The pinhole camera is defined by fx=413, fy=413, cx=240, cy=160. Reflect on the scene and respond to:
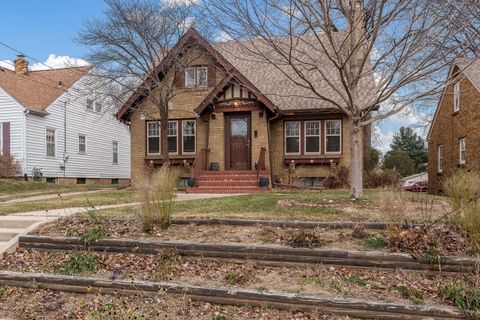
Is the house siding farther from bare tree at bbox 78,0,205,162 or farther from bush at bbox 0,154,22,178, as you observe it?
bush at bbox 0,154,22,178

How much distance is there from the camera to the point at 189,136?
62.5 ft

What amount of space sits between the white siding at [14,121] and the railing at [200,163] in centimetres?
1054

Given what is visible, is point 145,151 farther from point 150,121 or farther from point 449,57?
point 449,57

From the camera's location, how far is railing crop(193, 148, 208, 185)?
17.1 meters

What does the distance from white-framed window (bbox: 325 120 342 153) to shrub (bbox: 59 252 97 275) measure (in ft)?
45.7

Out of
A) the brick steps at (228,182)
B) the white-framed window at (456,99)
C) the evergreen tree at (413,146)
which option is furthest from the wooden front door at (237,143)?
the evergreen tree at (413,146)

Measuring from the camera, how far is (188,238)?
18.7 ft

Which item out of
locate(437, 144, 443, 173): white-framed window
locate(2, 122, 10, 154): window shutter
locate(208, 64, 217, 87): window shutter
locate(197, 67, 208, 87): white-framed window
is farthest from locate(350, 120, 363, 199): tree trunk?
locate(2, 122, 10, 154): window shutter

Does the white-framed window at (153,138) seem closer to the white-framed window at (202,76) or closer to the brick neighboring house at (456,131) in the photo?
the white-framed window at (202,76)

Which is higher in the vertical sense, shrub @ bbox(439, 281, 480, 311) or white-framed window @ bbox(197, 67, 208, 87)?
white-framed window @ bbox(197, 67, 208, 87)

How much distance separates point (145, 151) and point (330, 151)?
8.59m

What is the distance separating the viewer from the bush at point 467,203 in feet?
15.2

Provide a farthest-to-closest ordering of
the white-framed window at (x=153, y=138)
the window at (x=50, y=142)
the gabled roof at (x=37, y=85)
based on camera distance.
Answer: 1. the window at (x=50, y=142)
2. the gabled roof at (x=37, y=85)
3. the white-framed window at (x=153, y=138)

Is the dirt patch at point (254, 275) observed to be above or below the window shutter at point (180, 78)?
below
